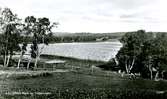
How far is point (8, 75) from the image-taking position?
70000 mm

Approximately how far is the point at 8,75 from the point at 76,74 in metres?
21.8

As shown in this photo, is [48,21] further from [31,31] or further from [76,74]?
[76,74]

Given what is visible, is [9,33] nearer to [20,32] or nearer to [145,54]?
[20,32]

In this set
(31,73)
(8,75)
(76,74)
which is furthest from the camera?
(76,74)

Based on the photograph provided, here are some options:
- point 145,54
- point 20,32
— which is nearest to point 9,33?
point 20,32

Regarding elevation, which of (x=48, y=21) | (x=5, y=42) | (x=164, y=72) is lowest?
(x=164, y=72)

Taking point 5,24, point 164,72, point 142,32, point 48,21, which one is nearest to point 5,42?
point 5,24

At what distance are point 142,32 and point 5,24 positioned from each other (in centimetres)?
4061

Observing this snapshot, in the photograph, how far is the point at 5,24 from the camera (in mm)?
93938

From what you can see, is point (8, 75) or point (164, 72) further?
point (164, 72)

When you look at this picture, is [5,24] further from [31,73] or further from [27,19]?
[31,73]

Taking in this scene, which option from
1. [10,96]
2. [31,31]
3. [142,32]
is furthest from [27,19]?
[10,96]

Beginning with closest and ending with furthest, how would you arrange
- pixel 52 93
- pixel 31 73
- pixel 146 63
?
1. pixel 52 93
2. pixel 31 73
3. pixel 146 63

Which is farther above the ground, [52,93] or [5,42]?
[5,42]
